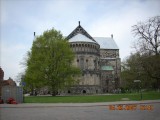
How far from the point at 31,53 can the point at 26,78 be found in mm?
5813

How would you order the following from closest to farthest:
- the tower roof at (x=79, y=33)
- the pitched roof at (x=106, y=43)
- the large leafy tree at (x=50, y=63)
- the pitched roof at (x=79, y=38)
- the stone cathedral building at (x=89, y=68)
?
the large leafy tree at (x=50, y=63) < the stone cathedral building at (x=89, y=68) < the pitched roof at (x=79, y=38) < the tower roof at (x=79, y=33) < the pitched roof at (x=106, y=43)

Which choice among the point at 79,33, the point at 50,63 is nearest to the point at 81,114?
the point at 50,63

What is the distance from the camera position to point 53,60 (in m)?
55.8

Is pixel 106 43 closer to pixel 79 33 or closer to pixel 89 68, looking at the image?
pixel 79 33

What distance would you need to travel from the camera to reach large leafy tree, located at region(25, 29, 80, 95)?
54.5m

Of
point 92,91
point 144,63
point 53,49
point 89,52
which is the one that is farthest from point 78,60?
point 144,63

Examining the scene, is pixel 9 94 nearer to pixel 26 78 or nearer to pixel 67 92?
pixel 26 78

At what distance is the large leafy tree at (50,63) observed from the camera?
54.5 m

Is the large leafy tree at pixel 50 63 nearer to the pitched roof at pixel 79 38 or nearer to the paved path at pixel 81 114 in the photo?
the pitched roof at pixel 79 38

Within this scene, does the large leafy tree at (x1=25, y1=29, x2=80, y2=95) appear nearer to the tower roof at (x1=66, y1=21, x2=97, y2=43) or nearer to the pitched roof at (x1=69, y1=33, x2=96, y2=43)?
the pitched roof at (x1=69, y1=33, x2=96, y2=43)

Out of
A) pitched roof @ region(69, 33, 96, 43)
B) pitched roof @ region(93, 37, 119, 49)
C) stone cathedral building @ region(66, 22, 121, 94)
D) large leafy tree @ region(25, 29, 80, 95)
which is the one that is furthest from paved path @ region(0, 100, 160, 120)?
pitched roof @ region(93, 37, 119, 49)

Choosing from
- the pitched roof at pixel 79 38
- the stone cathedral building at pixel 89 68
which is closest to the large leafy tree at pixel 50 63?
the stone cathedral building at pixel 89 68

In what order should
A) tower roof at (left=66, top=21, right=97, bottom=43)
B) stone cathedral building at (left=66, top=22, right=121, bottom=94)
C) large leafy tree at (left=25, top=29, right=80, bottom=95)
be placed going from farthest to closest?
tower roof at (left=66, top=21, right=97, bottom=43), stone cathedral building at (left=66, top=22, right=121, bottom=94), large leafy tree at (left=25, top=29, right=80, bottom=95)

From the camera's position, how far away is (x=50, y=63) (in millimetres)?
55188
